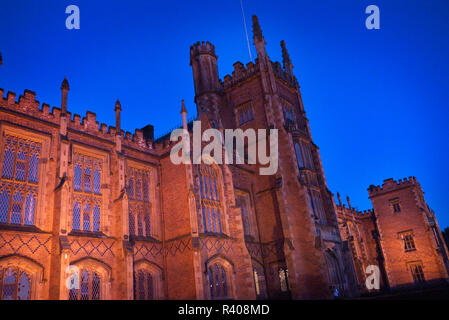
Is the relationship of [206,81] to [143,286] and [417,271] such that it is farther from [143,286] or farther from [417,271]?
[417,271]

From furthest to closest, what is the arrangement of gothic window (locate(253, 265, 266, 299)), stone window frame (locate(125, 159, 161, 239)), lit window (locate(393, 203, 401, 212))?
lit window (locate(393, 203, 401, 212)) < gothic window (locate(253, 265, 266, 299)) < stone window frame (locate(125, 159, 161, 239))

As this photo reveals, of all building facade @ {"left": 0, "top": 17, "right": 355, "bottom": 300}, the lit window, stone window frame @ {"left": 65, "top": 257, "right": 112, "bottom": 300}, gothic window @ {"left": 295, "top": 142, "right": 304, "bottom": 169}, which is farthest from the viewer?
the lit window

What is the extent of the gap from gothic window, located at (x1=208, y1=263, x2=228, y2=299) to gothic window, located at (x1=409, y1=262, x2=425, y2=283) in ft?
96.4

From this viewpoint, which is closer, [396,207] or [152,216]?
[152,216]

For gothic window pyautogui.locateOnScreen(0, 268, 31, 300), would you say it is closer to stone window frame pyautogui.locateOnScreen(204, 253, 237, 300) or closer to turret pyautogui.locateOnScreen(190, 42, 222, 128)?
stone window frame pyautogui.locateOnScreen(204, 253, 237, 300)

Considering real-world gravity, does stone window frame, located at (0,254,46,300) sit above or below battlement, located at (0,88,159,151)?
below

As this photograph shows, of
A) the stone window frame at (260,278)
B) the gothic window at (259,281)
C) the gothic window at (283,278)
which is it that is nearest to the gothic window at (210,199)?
the stone window frame at (260,278)

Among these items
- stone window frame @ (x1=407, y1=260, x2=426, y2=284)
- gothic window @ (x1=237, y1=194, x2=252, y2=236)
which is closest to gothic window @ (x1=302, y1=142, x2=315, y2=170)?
gothic window @ (x1=237, y1=194, x2=252, y2=236)

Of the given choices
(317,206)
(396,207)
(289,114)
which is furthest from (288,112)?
(396,207)

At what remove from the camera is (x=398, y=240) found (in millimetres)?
41406

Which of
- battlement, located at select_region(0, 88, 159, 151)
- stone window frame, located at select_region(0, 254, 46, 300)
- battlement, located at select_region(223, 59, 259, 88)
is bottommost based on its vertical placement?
stone window frame, located at select_region(0, 254, 46, 300)

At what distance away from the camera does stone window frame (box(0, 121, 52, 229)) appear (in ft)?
50.7

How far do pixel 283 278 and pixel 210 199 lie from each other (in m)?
8.48
